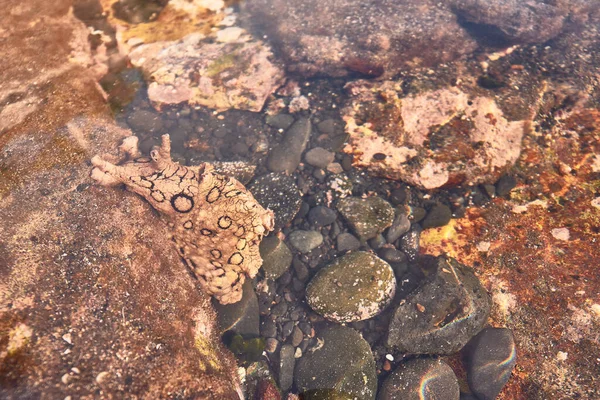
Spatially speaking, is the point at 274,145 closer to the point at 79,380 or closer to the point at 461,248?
the point at 461,248

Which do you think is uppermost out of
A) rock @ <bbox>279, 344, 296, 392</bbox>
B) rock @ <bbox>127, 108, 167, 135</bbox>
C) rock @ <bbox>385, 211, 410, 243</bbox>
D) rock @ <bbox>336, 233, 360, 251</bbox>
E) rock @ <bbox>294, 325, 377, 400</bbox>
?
rock @ <bbox>127, 108, 167, 135</bbox>

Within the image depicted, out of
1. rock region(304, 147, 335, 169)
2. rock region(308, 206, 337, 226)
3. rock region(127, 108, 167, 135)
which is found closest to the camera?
rock region(308, 206, 337, 226)

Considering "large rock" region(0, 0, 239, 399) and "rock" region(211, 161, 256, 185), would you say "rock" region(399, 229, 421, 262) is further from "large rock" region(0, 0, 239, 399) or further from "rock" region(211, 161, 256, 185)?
"large rock" region(0, 0, 239, 399)

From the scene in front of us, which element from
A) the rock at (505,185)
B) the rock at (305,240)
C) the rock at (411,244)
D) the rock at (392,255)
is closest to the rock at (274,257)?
the rock at (305,240)

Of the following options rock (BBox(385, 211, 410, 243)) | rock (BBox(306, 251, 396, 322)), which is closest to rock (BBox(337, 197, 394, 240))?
rock (BBox(385, 211, 410, 243))

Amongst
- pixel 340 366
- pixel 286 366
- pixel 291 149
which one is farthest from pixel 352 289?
pixel 291 149

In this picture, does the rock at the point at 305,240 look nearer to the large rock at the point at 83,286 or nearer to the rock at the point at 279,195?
the rock at the point at 279,195
